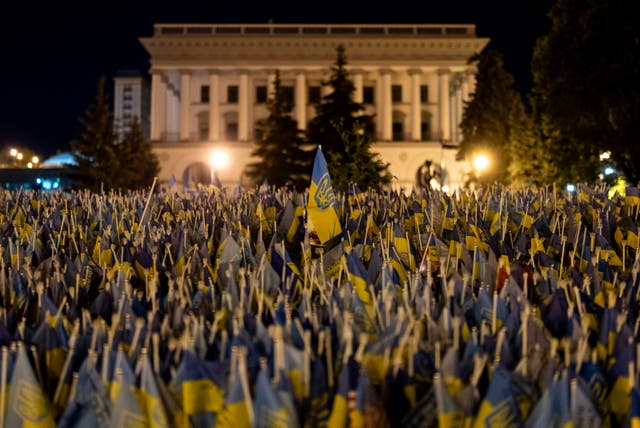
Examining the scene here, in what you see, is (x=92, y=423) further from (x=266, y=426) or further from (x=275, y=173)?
(x=275, y=173)

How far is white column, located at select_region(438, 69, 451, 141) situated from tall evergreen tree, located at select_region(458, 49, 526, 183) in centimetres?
2413

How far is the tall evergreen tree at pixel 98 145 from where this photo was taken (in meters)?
35.8

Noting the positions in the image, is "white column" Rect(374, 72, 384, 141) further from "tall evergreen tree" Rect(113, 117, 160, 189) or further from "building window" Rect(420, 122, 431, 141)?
"tall evergreen tree" Rect(113, 117, 160, 189)

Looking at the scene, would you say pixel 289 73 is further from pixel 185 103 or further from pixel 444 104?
pixel 444 104

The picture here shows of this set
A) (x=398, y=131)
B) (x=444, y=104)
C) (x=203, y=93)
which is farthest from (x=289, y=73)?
(x=444, y=104)

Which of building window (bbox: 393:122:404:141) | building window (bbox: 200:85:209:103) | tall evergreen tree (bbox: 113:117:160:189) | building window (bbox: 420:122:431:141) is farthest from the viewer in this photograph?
building window (bbox: 420:122:431:141)

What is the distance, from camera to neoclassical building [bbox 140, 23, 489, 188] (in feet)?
192

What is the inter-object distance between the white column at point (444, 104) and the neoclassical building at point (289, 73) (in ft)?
0.29

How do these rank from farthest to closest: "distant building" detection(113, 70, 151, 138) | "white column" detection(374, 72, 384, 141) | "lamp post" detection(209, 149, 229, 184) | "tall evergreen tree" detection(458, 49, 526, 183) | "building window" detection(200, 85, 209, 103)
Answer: "distant building" detection(113, 70, 151, 138), "building window" detection(200, 85, 209, 103), "white column" detection(374, 72, 384, 141), "tall evergreen tree" detection(458, 49, 526, 183), "lamp post" detection(209, 149, 229, 184)

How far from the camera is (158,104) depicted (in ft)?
193

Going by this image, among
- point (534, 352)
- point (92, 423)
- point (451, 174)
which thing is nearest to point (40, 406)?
point (92, 423)

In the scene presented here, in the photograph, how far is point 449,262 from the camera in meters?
→ 4.07

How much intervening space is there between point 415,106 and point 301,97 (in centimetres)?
1017

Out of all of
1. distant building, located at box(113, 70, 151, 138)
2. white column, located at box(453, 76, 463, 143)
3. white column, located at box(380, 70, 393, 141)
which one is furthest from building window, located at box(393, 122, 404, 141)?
distant building, located at box(113, 70, 151, 138)
